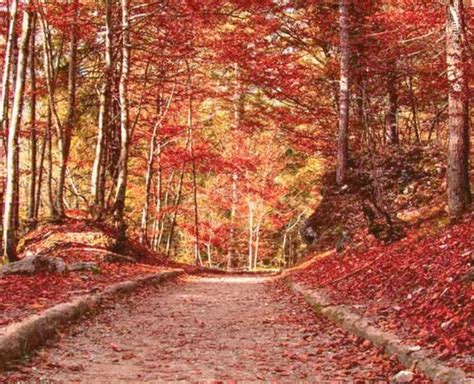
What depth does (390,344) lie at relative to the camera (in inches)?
182

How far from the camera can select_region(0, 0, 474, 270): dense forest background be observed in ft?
34.0

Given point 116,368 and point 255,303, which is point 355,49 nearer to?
point 255,303

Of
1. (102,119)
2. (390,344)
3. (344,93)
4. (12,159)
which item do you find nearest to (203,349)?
(390,344)

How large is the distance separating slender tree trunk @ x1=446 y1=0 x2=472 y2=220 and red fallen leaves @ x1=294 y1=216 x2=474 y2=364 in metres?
0.46

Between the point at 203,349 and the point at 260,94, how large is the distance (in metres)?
18.1

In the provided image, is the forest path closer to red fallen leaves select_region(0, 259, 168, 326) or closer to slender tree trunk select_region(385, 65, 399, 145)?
red fallen leaves select_region(0, 259, 168, 326)

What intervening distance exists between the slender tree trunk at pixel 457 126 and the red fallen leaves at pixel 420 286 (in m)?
0.46

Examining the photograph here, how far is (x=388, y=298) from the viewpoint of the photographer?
6602 mm

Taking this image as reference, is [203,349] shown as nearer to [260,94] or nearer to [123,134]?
[123,134]

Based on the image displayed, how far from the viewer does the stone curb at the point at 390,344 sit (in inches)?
143

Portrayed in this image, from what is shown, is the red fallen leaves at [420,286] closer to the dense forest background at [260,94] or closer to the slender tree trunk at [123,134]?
the dense forest background at [260,94]

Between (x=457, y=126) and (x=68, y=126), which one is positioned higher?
(x=68, y=126)

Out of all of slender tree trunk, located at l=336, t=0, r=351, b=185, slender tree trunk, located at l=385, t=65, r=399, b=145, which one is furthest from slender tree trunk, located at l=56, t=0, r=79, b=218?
slender tree trunk, located at l=385, t=65, r=399, b=145

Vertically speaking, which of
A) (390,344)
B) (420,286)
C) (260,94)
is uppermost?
(260,94)
